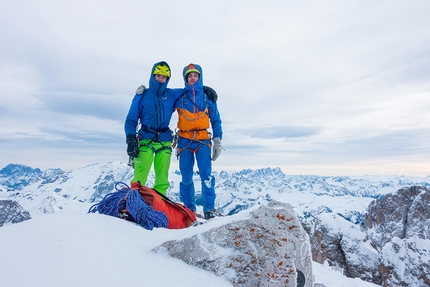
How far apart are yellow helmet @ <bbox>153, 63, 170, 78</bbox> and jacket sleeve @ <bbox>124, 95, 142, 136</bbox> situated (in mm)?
866

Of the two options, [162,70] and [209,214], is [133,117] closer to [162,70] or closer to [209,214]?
[162,70]

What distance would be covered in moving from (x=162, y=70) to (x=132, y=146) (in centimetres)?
226

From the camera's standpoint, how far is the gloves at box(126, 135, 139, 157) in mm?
7141

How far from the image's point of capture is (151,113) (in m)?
7.50

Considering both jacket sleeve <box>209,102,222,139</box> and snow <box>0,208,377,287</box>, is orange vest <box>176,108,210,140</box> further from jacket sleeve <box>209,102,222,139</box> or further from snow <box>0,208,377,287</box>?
snow <box>0,208,377,287</box>

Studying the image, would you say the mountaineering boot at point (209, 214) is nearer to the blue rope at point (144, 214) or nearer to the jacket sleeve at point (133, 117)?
the blue rope at point (144, 214)

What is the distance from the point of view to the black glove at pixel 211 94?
7949 millimetres

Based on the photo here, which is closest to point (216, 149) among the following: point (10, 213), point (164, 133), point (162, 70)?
point (164, 133)

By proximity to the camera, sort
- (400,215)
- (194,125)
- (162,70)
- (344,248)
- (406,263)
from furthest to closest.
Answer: (400,215) < (344,248) < (406,263) < (194,125) < (162,70)

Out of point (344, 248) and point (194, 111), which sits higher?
point (194, 111)

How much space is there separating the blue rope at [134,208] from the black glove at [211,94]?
3699 mm

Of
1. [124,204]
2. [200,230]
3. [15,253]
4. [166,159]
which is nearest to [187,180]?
[166,159]

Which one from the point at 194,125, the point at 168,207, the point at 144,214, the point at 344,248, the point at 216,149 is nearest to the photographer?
the point at 144,214

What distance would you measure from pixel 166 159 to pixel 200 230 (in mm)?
4012
